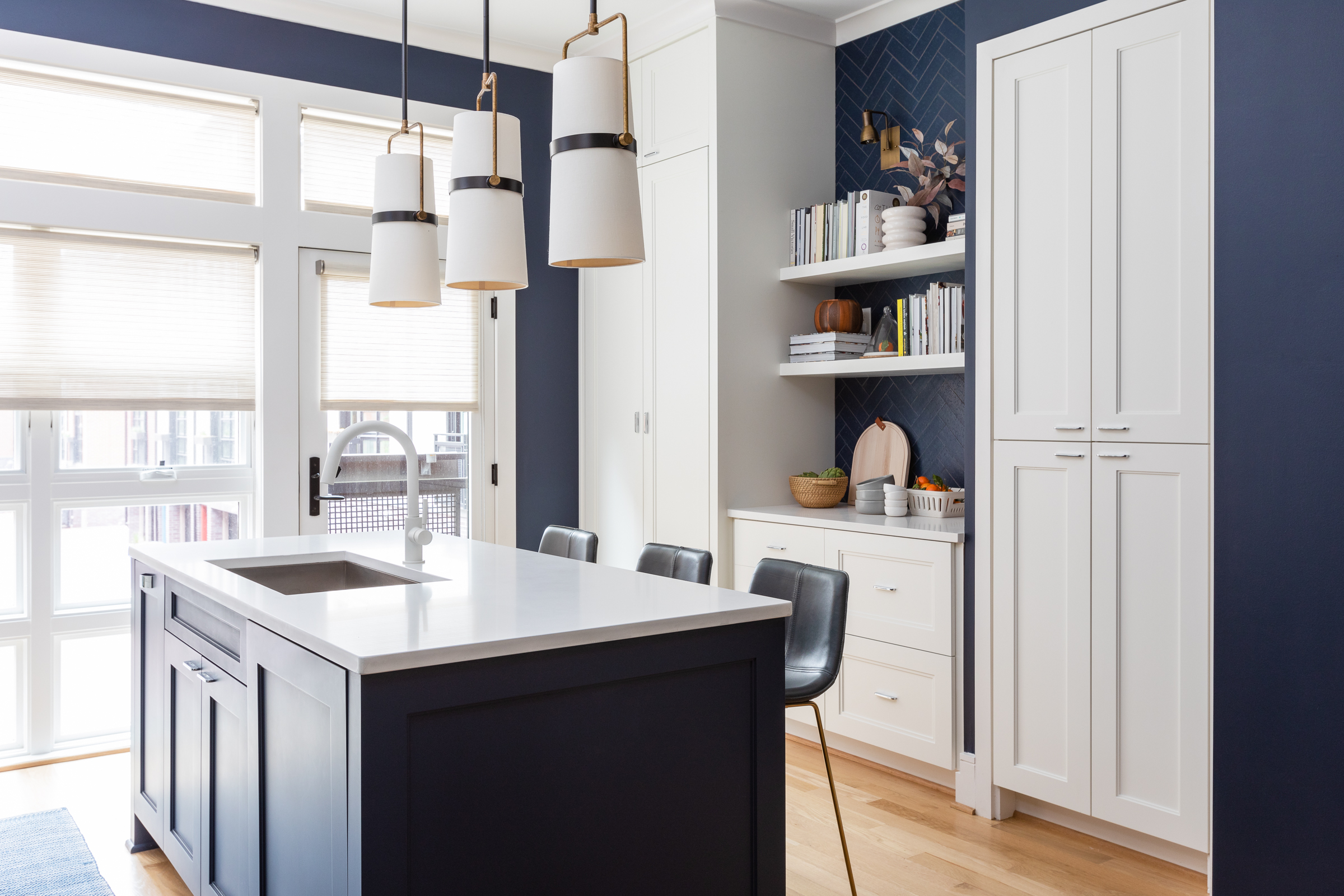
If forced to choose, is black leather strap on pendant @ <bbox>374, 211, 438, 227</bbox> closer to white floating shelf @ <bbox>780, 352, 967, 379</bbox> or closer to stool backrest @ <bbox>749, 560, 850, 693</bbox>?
stool backrest @ <bbox>749, 560, 850, 693</bbox>

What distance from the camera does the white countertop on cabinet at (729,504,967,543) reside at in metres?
3.39

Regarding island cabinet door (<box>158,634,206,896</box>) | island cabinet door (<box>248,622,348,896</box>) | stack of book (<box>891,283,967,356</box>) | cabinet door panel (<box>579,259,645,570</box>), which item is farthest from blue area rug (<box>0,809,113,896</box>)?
stack of book (<box>891,283,967,356</box>)

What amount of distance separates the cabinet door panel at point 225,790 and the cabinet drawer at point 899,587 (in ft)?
7.07

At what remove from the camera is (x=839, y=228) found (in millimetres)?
4039

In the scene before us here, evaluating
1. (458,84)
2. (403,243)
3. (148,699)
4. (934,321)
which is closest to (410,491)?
(403,243)

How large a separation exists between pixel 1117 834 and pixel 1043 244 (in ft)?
5.69

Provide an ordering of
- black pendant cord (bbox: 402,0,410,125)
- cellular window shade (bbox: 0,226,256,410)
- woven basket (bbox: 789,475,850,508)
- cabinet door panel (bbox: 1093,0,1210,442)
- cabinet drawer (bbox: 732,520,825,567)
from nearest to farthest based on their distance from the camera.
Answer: black pendant cord (bbox: 402,0,410,125) < cabinet door panel (bbox: 1093,0,1210,442) < cellular window shade (bbox: 0,226,256,410) < cabinet drawer (bbox: 732,520,825,567) < woven basket (bbox: 789,475,850,508)

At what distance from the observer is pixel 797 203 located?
431 cm

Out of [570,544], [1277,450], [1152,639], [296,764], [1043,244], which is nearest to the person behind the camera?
[296,764]

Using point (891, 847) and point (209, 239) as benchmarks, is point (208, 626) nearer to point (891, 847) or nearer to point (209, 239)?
point (891, 847)

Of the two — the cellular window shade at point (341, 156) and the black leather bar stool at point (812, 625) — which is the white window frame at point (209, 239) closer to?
the cellular window shade at point (341, 156)

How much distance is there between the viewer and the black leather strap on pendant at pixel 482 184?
209cm

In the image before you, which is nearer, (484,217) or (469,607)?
(469,607)

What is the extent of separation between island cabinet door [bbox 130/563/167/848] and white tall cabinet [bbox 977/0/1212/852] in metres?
2.38
